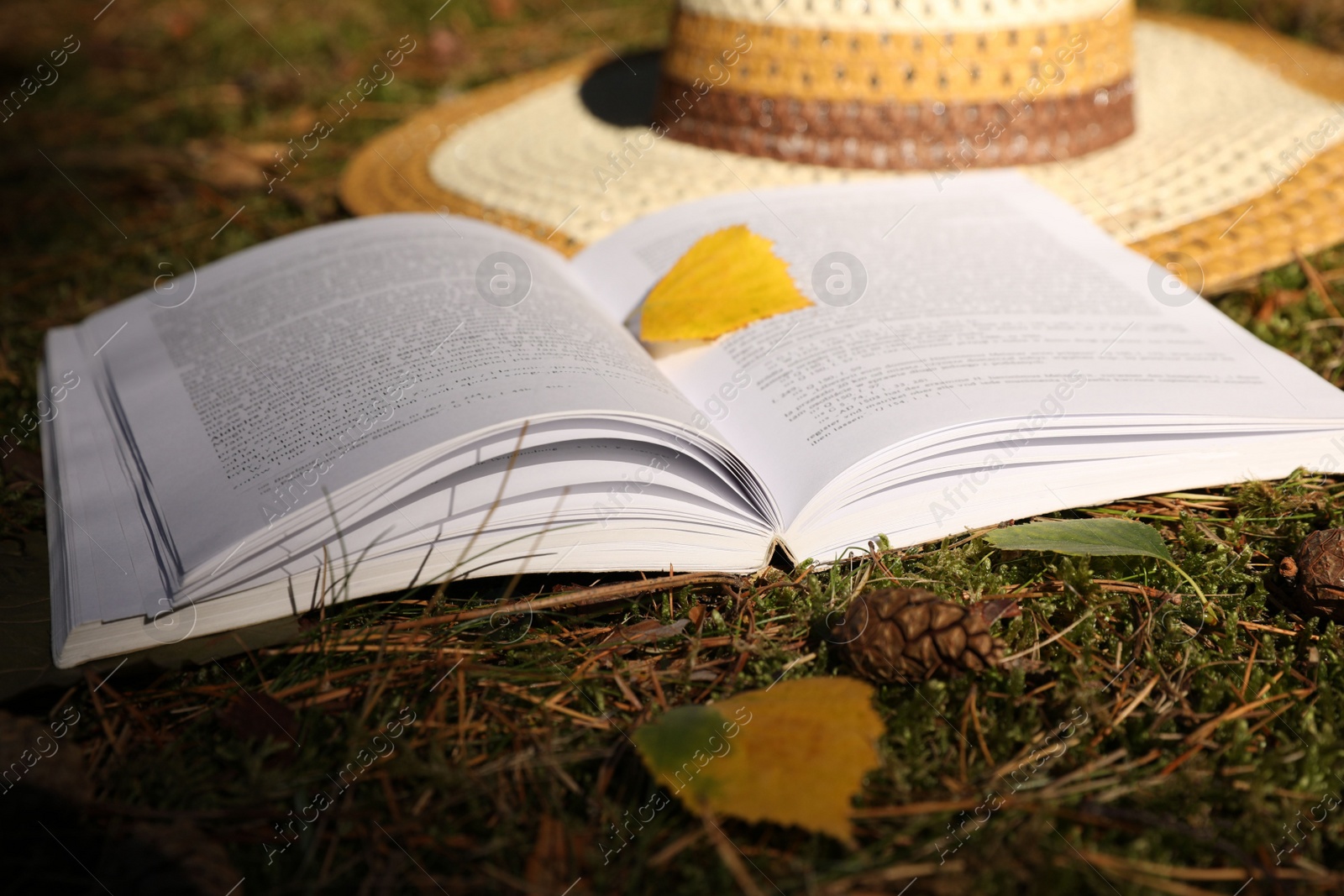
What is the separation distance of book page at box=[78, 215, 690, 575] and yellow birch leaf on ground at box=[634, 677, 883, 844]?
11.2 inches

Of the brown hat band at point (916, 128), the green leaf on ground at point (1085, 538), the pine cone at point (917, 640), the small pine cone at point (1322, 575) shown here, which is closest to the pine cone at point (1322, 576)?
the small pine cone at point (1322, 575)

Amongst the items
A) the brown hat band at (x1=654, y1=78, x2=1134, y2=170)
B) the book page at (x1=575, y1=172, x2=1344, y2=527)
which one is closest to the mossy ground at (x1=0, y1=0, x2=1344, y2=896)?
the book page at (x1=575, y1=172, x2=1344, y2=527)

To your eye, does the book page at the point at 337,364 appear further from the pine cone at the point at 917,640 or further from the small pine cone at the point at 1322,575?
the small pine cone at the point at 1322,575

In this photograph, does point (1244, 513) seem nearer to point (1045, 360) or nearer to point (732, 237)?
point (1045, 360)

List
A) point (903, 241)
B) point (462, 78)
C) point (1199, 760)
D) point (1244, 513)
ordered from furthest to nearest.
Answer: point (462, 78)
point (903, 241)
point (1244, 513)
point (1199, 760)

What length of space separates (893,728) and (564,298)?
2.15 ft

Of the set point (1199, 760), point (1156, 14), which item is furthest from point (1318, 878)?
point (1156, 14)

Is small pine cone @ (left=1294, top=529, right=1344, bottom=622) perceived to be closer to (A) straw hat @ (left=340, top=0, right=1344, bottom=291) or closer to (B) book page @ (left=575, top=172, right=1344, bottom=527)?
(B) book page @ (left=575, top=172, right=1344, bottom=527)

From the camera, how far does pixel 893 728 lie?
0.75m

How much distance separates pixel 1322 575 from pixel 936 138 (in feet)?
3.02

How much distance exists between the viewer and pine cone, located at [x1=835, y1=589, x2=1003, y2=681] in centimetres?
77

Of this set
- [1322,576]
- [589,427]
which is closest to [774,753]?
[589,427]

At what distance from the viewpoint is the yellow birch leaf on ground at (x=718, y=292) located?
3.66ft

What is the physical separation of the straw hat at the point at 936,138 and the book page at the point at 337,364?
0.31m
